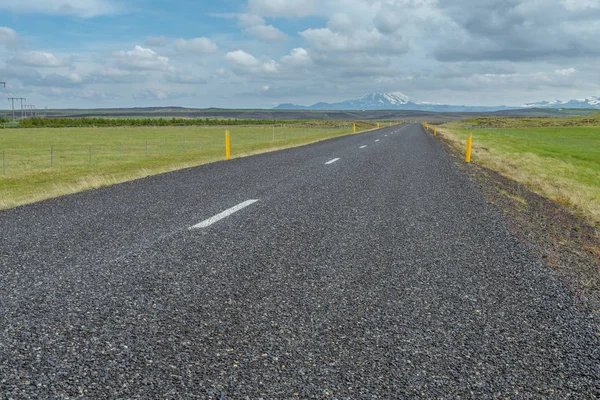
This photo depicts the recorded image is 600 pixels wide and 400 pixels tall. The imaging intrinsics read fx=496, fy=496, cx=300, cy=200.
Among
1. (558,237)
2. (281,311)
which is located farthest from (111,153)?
(281,311)

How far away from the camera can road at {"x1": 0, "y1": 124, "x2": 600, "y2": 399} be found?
282 centimetres

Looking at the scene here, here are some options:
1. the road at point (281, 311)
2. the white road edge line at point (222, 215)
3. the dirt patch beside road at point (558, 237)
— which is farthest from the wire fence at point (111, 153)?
the road at point (281, 311)

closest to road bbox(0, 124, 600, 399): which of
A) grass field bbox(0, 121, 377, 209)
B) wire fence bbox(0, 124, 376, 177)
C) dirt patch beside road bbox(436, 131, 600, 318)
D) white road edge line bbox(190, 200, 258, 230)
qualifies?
white road edge line bbox(190, 200, 258, 230)

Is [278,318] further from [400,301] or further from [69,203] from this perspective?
[69,203]

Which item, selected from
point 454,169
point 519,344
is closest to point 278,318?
point 519,344

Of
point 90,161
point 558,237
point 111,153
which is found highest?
point 111,153

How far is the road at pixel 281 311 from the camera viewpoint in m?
2.82

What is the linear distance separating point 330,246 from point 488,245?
1958mm

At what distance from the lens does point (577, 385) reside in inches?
114

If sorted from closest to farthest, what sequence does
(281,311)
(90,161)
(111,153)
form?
(281,311)
(90,161)
(111,153)

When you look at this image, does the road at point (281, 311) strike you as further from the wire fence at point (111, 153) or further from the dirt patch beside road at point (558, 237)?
the wire fence at point (111, 153)

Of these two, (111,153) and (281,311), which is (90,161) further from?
(281,311)

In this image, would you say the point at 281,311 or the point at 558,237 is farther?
the point at 558,237

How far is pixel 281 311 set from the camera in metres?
3.76
